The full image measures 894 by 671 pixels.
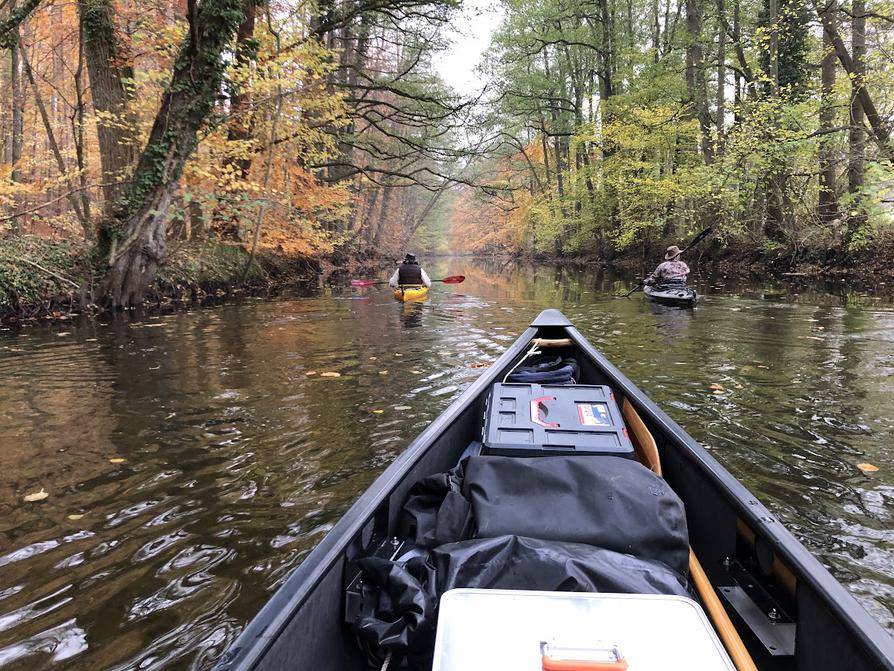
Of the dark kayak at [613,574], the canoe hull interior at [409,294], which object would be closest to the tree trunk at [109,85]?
the canoe hull interior at [409,294]

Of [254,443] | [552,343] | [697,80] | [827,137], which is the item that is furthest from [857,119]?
[254,443]

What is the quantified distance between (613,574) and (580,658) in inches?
18.1

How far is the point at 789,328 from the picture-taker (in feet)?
28.1

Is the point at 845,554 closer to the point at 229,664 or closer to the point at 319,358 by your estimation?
the point at 229,664

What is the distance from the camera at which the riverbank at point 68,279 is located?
9.32 metres

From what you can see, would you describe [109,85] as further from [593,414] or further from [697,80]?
[697,80]

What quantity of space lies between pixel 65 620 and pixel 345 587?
1442mm

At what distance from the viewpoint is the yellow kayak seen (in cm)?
1327

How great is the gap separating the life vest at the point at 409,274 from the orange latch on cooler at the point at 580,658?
1282 cm

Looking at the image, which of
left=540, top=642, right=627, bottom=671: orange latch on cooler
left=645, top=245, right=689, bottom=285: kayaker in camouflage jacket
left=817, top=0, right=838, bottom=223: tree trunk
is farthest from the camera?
left=817, top=0, right=838, bottom=223: tree trunk

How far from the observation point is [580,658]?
3.93ft

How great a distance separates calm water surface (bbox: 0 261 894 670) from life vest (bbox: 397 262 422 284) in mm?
4838

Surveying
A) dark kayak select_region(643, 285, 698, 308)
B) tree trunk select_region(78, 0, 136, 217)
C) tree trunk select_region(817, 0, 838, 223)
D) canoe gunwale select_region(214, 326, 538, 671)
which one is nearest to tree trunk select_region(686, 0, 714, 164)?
tree trunk select_region(817, 0, 838, 223)

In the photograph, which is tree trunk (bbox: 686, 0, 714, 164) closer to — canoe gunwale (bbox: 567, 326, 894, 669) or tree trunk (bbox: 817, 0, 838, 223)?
tree trunk (bbox: 817, 0, 838, 223)
